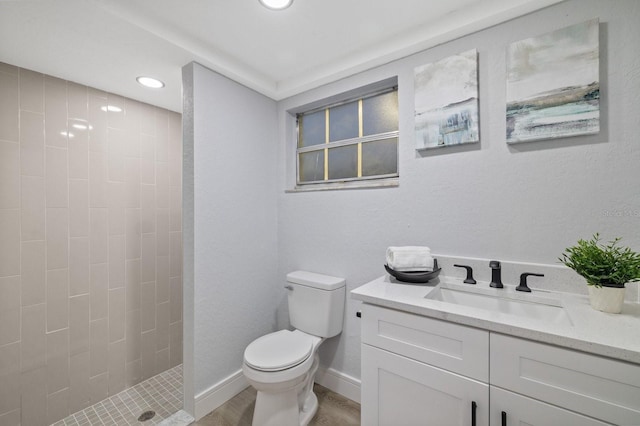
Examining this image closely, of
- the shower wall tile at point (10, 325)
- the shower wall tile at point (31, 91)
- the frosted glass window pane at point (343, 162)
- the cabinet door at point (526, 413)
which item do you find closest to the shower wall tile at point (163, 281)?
the shower wall tile at point (10, 325)

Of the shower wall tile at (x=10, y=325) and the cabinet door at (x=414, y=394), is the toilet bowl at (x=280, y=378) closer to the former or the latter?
the cabinet door at (x=414, y=394)

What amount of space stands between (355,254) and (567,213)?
1130mm

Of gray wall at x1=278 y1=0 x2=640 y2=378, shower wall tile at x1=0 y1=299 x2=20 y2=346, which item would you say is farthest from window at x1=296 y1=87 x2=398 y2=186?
shower wall tile at x1=0 y1=299 x2=20 y2=346

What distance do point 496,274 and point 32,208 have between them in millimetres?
2648

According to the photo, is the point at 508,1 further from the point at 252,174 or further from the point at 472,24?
the point at 252,174

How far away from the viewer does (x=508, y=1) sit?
1309mm

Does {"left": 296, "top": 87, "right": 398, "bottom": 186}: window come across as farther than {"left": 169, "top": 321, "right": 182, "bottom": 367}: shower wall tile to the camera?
No

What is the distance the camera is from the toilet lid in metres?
1.49

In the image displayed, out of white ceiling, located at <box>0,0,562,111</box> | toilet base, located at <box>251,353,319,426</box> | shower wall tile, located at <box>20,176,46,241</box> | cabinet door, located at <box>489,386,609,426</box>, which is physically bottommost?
toilet base, located at <box>251,353,319,426</box>

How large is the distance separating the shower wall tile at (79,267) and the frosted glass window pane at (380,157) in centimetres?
199

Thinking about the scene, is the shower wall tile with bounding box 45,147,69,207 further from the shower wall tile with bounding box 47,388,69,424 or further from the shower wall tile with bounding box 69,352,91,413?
the shower wall tile with bounding box 47,388,69,424

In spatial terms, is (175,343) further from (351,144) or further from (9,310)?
(351,144)

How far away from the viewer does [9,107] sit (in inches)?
63.1

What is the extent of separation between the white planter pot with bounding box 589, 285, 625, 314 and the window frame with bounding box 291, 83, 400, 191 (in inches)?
40.3
